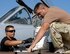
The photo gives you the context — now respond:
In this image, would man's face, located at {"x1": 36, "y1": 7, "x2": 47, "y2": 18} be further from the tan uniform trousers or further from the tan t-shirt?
the tan uniform trousers

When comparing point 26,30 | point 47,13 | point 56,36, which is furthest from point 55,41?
point 26,30

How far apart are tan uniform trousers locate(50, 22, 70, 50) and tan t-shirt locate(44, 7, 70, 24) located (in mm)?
124

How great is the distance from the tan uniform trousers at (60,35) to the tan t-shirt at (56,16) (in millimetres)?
124

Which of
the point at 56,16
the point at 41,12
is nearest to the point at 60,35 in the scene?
the point at 56,16

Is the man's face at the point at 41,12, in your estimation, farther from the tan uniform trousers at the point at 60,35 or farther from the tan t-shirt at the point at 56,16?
the tan uniform trousers at the point at 60,35

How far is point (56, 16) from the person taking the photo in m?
5.53

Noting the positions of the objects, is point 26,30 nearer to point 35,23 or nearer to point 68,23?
point 35,23

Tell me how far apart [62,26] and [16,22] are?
487 centimetres

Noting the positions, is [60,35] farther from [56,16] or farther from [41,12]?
[41,12]

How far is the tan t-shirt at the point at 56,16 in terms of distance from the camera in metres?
5.42

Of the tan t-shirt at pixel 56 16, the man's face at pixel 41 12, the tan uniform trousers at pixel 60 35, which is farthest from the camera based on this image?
the man's face at pixel 41 12

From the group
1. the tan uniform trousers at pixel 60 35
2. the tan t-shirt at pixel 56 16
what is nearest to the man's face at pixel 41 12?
the tan t-shirt at pixel 56 16

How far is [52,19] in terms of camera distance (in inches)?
214

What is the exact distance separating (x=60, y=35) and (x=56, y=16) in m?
0.41
